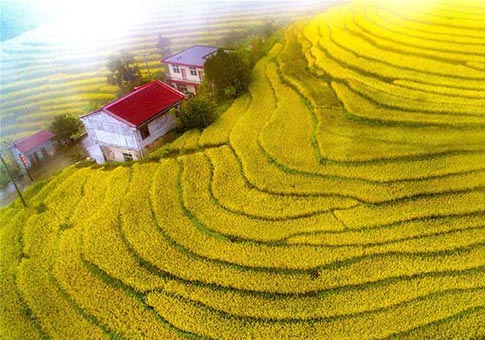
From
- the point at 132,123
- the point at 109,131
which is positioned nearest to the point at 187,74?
the point at 109,131

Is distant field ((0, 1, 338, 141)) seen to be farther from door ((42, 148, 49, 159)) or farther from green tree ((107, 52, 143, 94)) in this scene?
door ((42, 148, 49, 159))

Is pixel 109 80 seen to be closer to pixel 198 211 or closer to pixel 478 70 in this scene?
pixel 198 211

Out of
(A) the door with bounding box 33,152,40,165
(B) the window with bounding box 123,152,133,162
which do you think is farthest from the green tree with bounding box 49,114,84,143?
(B) the window with bounding box 123,152,133,162

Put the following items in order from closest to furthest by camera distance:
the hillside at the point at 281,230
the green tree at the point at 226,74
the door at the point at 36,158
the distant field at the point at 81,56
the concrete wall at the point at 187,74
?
the hillside at the point at 281,230
the door at the point at 36,158
the green tree at the point at 226,74
the concrete wall at the point at 187,74
the distant field at the point at 81,56

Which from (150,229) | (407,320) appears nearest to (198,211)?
(150,229)

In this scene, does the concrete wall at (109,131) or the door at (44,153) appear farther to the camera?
the door at (44,153)

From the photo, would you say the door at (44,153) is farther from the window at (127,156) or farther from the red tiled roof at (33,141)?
the window at (127,156)

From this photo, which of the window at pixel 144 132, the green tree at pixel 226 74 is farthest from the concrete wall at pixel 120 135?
the green tree at pixel 226 74
